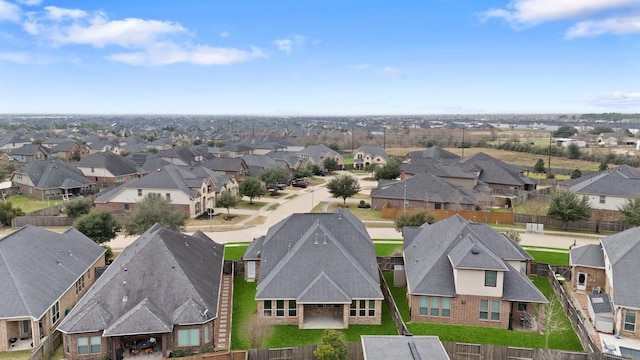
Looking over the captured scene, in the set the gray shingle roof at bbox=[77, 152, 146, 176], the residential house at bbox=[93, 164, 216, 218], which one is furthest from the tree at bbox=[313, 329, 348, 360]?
the gray shingle roof at bbox=[77, 152, 146, 176]

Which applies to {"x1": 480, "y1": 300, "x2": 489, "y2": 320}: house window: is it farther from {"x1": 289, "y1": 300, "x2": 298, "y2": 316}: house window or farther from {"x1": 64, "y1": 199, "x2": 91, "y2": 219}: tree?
{"x1": 64, "y1": 199, "x2": 91, "y2": 219}: tree

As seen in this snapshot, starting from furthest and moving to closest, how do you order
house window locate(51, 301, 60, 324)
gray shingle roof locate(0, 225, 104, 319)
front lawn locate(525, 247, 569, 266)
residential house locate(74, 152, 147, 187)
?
residential house locate(74, 152, 147, 187) < front lawn locate(525, 247, 569, 266) < house window locate(51, 301, 60, 324) < gray shingle roof locate(0, 225, 104, 319)

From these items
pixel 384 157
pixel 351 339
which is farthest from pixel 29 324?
pixel 384 157

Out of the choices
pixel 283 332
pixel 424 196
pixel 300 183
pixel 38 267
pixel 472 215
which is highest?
pixel 38 267

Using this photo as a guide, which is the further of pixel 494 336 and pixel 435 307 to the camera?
pixel 435 307

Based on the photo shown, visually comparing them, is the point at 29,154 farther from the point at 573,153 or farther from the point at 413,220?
the point at 573,153

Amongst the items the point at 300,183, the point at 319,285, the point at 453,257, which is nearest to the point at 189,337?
the point at 319,285

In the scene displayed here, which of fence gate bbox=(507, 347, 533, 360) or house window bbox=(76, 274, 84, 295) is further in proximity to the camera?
house window bbox=(76, 274, 84, 295)

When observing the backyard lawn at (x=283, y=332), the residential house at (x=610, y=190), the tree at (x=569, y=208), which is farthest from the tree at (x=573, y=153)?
the backyard lawn at (x=283, y=332)
